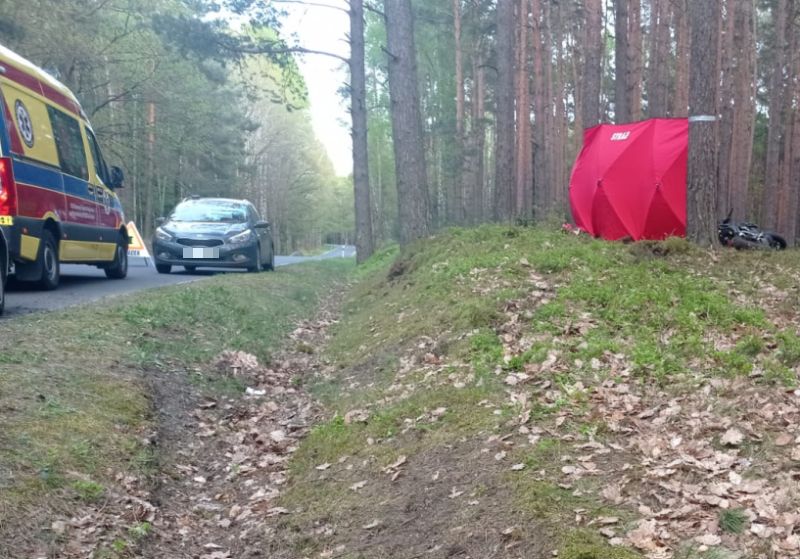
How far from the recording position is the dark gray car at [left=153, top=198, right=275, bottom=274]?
14.2 metres

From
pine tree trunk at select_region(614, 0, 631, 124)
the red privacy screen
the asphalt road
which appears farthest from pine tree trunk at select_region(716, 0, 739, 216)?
the asphalt road

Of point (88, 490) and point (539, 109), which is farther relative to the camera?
point (539, 109)

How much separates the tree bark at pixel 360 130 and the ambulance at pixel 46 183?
8804mm

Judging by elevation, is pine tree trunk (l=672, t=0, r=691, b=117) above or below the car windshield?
above

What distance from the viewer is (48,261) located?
965 cm

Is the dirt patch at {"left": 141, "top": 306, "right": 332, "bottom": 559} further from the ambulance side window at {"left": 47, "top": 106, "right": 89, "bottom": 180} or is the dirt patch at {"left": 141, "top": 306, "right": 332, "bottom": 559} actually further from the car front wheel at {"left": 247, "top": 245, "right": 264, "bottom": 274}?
the car front wheel at {"left": 247, "top": 245, "right": 264, "bottom": 274}

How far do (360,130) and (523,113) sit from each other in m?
6.96

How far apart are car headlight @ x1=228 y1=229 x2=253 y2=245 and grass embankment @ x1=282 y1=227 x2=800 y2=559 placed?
688 cm

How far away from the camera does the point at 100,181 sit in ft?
39.7

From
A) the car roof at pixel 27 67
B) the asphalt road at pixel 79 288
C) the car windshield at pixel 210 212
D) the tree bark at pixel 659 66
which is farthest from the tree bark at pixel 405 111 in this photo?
the tree bark at pixel 659 66

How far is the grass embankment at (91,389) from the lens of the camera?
12.4 feet

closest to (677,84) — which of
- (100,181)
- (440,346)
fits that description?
(100,181)

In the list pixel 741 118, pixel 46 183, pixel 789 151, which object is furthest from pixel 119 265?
pixel 789 151

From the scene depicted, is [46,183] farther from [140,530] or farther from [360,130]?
[360,130]
